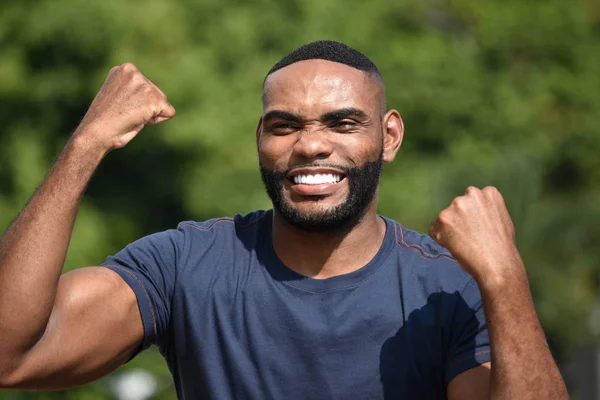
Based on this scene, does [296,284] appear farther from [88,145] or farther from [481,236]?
[88,145]

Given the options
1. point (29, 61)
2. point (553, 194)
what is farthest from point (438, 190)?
point (553, 194)

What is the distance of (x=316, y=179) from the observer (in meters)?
4.20

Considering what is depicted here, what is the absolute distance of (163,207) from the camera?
66.1 feet

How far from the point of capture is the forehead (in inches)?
169

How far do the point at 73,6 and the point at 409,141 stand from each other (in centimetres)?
861

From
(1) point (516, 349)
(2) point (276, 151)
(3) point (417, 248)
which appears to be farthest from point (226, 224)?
(1) point (516, 349)

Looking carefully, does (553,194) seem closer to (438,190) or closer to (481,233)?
(438,190)

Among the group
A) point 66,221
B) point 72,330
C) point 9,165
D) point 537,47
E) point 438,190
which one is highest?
point 537,47

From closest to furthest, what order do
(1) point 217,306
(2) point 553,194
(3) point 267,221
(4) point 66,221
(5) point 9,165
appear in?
(4) point 66,221
(1) point 217,306
(3) point 267,221
(5) point 9,165
(2) point 553,194

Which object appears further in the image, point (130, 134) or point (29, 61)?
point (29, 61)

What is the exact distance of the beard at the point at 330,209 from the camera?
4.25 metres

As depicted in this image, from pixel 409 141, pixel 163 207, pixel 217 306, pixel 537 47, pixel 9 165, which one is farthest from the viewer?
pixel 537 47

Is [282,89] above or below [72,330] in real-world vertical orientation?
above

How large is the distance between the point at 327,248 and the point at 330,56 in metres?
0.71
